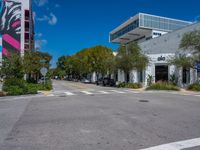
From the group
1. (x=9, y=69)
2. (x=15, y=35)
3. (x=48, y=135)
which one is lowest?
(x=48, y=135)

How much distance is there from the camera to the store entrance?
139 feet

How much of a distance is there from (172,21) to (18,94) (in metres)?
66.1

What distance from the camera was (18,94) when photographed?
955 inches

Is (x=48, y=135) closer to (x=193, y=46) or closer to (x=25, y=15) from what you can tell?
(x=193, y=46)

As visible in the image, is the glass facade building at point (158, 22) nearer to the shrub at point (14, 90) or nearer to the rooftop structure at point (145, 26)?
the rooftop structure at point (145, 26)

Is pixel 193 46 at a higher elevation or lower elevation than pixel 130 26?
lower

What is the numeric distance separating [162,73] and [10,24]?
36.8m

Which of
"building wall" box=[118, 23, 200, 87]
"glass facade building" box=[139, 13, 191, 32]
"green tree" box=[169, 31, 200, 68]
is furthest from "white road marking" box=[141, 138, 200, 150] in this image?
"glass facade building" box=[139, 13, 191, 32]

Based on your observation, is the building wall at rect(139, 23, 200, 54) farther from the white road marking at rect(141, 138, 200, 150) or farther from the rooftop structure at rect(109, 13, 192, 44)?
the white road marking at rect(141, 138, 200, 150)

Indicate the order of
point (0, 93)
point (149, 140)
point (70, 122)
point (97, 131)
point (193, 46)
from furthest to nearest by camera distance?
point (193, 46) → point (0, 93) → point (70, 122) → point (97, 131) → point (149, 140)

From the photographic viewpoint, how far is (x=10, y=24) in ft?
192

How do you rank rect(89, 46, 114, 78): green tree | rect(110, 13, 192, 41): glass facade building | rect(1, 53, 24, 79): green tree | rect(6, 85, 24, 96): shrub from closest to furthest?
rect(6, 85, 24, 96): shrub, rect(1, 53, 24, 79): green tree, rect(89, 46, 114, 78): green tree, rect(110, 13, 192, 41): glass facade building

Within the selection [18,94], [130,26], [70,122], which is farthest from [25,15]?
[70,122]

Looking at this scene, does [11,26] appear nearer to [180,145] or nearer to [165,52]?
[165,52]
